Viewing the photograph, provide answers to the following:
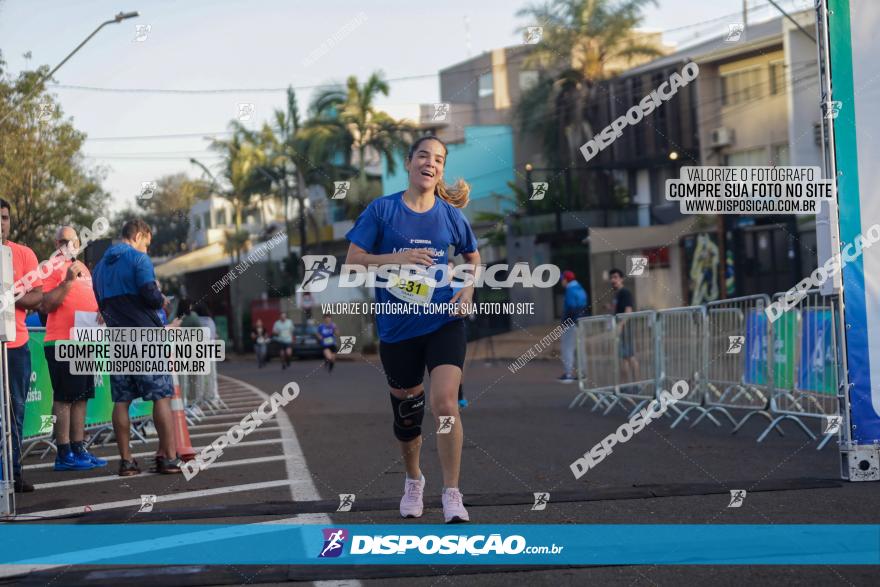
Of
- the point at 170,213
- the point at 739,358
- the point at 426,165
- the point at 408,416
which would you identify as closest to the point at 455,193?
the point at 426,165

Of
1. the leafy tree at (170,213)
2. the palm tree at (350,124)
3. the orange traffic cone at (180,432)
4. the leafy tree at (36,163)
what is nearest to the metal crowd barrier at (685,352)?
the orange traffic cone at (180,432)

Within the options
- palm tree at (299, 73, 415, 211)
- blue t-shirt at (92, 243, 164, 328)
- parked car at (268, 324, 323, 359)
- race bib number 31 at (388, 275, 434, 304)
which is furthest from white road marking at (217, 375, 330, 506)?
palm tree at (299, 73, 415, 211)

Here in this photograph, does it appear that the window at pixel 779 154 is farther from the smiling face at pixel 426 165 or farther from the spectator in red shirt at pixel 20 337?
the smiling face at pixel 426 165

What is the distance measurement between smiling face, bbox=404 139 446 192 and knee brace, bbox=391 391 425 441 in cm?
116

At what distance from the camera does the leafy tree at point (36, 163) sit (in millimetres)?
22469

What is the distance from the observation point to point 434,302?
6.29m

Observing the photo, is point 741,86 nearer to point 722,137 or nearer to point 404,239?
point 722,137

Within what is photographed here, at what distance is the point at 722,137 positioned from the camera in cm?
4334

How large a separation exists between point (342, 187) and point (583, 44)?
36410 mm

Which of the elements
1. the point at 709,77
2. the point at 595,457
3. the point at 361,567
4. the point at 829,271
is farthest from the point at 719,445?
the point at 709,77

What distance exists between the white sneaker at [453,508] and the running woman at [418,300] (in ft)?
0.16

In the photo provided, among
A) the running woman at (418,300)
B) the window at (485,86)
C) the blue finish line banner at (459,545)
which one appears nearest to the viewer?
the blue finish line banner at (459,545)

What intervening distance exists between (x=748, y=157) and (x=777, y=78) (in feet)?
10.8

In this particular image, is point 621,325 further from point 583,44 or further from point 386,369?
point 583,44
